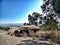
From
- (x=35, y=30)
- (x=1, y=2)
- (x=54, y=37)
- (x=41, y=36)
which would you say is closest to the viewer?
(x=1, y=2)

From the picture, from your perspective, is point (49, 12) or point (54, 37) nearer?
point (54, 37)

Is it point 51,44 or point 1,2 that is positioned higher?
point 1,2

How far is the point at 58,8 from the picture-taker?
7.77m

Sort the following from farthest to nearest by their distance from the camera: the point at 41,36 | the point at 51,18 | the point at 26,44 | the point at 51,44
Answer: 1. the point at 51,18
2. the point at 41,36
3. the point at 51,44
4. the point at 26,44

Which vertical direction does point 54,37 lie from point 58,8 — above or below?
below

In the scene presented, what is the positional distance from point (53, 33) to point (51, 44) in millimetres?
1244

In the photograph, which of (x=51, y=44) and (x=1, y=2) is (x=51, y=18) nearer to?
(x=51, y=44)

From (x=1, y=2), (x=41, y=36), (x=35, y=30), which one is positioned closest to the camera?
(x=1, y=2)

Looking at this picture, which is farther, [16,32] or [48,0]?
[48,0]

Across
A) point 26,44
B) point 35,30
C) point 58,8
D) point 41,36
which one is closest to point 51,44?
point 26,44

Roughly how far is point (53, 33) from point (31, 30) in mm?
1206

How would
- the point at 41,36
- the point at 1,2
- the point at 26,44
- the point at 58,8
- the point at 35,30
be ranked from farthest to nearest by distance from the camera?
the point at 58,8, the point at 35,30, the point at 41,36, the point at 26,44, the point at 1,2

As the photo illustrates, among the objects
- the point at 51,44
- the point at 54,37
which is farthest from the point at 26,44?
the point at 54,37

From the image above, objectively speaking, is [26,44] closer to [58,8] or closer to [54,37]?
[54,37]
